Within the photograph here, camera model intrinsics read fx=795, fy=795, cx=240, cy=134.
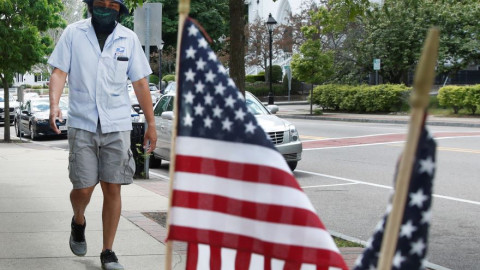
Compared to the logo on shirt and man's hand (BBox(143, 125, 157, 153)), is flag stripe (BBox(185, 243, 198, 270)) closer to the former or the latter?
man's hand (BBox(143, 125, 157, 153))

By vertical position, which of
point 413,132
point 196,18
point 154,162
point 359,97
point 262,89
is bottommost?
point 154,162

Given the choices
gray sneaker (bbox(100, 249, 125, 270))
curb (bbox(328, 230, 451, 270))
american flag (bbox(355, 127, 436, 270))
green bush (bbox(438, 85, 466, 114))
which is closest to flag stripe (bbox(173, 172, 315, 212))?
american flag (bbox(355, 127, 436, 270))

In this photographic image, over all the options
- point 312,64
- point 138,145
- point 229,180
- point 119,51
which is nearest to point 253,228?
point 229,180

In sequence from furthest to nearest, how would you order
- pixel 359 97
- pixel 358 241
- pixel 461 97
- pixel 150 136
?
pixel 359 97 → pixel 461 97 → pixel 358 241 → pixel 150 136

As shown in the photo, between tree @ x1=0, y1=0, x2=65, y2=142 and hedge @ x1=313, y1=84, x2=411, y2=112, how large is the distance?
15.3 m

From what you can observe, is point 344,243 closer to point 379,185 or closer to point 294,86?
point 379,185

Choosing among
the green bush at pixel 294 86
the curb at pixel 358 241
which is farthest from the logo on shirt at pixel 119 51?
the green bush at pixel 294 86

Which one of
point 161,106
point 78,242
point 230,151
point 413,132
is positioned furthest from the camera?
point 161,106

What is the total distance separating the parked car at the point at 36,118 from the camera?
27.3 m

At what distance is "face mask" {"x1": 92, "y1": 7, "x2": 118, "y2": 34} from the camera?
226 inches

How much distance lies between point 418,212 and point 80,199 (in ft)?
14.3

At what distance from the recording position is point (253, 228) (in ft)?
8.22

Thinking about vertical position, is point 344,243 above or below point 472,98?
below

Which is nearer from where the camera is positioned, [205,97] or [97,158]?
[205,97]
